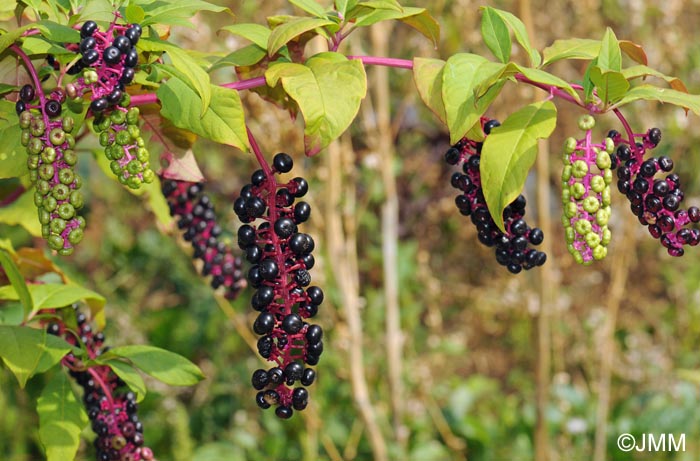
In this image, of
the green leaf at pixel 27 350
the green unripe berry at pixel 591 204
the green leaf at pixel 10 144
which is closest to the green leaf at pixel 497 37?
the green unripe berry at pixel 591 204

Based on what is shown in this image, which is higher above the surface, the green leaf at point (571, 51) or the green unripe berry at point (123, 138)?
the green leaf at point (571, 51)

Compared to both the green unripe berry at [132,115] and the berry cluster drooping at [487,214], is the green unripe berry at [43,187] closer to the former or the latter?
the green unripe berry at [132,115]

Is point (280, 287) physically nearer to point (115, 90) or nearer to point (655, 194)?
point (115, 90)

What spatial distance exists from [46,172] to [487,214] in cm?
52

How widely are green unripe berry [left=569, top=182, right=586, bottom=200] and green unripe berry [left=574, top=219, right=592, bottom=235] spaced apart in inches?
1.0

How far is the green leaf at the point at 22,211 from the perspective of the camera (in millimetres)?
1569

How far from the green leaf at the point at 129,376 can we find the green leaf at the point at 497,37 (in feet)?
2.08

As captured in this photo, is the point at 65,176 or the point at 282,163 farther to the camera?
the point at 282,163

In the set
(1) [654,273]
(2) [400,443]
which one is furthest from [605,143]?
(1) [654,273]

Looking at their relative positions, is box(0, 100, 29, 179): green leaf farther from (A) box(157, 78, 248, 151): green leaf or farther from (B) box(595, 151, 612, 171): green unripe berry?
(B) box(595, 151, 612, 171): green unripe berry

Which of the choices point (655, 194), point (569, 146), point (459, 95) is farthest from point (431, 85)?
point (655, 194)

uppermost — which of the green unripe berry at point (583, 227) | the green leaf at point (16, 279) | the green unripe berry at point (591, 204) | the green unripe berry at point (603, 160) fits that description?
the green unripe berry at point (603, 160)

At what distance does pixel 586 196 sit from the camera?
36.3 inches

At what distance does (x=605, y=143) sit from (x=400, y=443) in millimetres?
2464
